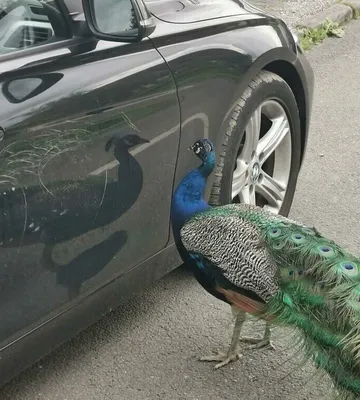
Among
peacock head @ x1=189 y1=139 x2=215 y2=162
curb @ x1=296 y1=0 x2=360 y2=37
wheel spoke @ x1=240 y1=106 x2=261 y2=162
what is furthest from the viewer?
curb @ x1=296 y1=0 x2=360 y2=37

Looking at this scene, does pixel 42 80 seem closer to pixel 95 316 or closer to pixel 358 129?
pixel 95 316

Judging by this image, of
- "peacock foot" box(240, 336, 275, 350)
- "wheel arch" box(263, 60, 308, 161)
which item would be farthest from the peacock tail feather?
"wheel arch" box(263, 60, 308, 161)

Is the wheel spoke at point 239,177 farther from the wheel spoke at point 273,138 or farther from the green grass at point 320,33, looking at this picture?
the green grass at point 320,33

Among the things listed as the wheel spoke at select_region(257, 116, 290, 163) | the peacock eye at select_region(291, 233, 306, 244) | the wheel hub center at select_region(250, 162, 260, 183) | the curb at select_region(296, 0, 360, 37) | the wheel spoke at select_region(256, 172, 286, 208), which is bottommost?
the curb at select_region(296, 0, 360, 37)

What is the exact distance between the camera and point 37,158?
7.99ft

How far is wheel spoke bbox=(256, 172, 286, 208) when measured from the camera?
13.1ft

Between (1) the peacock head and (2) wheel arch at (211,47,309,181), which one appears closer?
(1) the peacock head

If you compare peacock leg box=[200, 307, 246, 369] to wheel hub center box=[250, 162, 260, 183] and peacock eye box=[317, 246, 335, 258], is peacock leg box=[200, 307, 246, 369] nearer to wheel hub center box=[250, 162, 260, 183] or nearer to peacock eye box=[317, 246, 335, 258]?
peacock eye box=[317, 246, 335, 258]

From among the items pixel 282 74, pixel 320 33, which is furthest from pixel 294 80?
pixel 320 33

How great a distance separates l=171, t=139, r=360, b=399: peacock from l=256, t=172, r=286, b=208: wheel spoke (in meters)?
0.85

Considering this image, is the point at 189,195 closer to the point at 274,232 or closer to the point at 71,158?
the point at 274,232

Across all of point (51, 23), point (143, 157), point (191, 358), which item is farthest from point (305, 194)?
point (51, 23)

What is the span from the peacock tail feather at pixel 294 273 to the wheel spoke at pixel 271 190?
0.86 meters

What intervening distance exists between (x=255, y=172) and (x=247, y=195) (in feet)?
0.41
